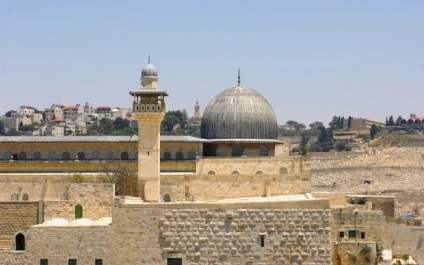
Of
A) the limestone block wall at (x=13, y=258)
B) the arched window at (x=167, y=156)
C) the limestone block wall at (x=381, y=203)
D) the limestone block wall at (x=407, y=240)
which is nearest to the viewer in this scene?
the limestone block wall at (x=13, y=258)

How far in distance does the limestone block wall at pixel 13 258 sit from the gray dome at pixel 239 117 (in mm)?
12038

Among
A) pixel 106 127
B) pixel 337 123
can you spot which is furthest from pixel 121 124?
pixel 337 123

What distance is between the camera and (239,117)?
39.1 m

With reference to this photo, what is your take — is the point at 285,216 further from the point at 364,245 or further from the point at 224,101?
the point at 224,101

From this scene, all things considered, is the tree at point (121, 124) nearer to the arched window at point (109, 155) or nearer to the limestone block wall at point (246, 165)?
the arched window at point (109, 155)

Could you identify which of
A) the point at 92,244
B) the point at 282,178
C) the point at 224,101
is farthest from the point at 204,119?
the point at 92,244

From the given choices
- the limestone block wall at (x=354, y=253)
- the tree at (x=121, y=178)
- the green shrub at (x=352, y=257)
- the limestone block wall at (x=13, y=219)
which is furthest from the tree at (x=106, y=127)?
the limestone block wall at (x=13, y=219)

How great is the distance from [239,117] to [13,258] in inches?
Answer: 495

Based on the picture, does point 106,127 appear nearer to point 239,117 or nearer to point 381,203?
point 239,117

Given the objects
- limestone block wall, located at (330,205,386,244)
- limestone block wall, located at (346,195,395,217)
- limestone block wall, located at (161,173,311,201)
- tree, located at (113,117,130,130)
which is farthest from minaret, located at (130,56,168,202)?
tree, located at (113,117,130,130)

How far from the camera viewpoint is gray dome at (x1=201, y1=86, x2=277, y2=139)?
39.1 meters

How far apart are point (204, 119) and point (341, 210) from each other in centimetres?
820

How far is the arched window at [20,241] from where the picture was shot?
30219mm

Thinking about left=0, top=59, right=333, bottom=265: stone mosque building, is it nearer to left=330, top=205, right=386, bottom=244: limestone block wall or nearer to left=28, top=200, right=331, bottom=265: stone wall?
left=28, top=200, right=331, bottom=265: stone wall
